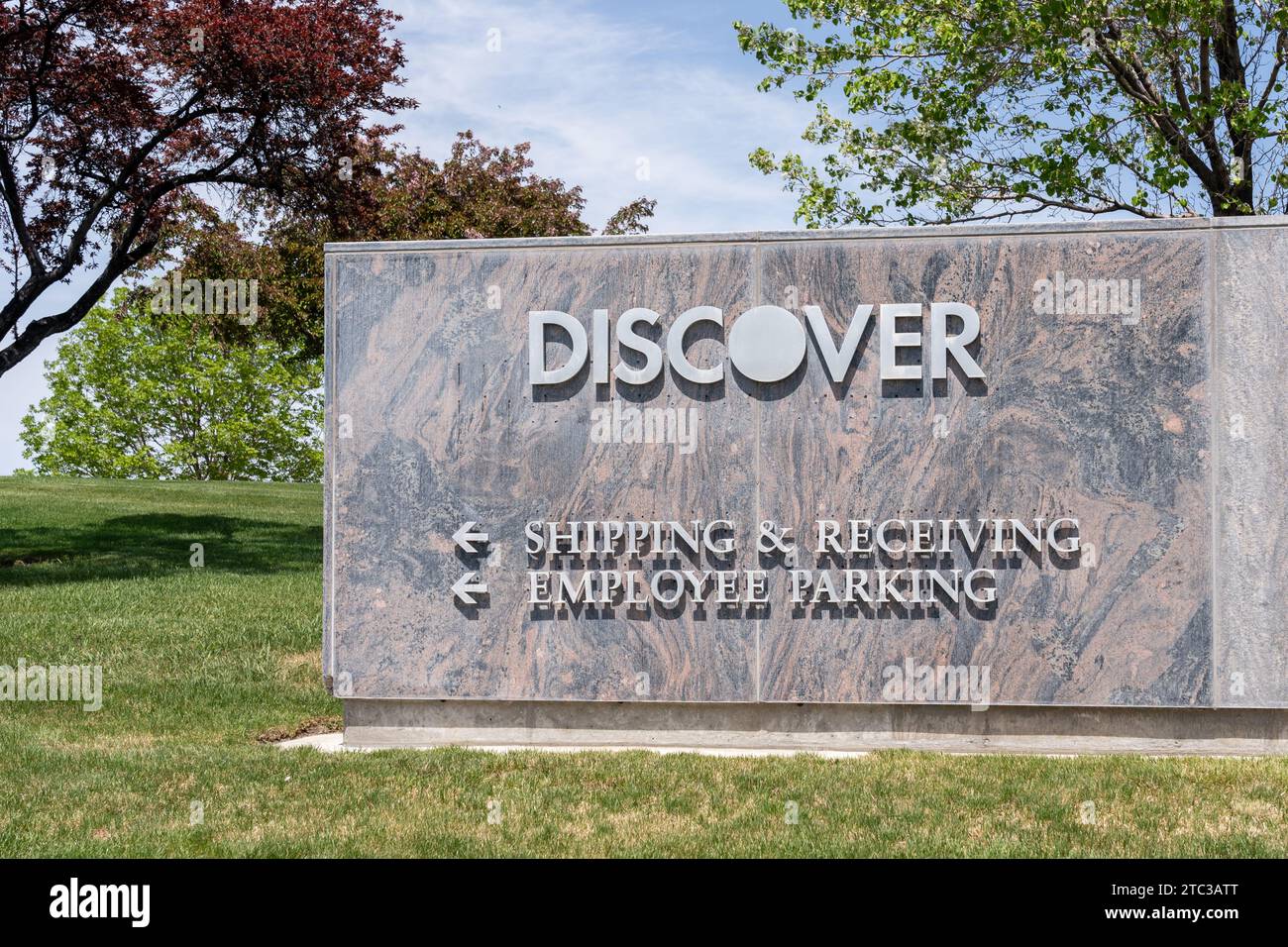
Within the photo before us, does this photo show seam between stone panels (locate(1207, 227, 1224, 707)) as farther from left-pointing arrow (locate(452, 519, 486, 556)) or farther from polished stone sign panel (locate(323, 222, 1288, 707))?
left-pointing arrow (locate(452, 519, 486, 556))

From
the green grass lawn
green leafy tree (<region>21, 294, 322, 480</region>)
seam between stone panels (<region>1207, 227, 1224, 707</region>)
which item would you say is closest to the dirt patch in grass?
the green grass lawn

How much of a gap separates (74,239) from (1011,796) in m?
17.1

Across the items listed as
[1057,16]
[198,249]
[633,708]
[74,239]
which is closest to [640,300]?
[633,708]

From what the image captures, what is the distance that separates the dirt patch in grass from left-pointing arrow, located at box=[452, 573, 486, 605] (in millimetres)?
1812

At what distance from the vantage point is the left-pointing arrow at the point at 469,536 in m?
8.63

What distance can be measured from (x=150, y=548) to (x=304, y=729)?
39.7ft

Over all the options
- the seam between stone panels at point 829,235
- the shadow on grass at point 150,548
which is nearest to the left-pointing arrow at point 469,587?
the seam between stone panels at point 829,235

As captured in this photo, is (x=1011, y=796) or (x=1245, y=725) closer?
(x=1011, y=796)

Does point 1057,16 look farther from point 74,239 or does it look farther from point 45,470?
point 45,470

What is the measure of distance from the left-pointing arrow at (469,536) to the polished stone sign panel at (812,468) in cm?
3

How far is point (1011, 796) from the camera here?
23.4ft

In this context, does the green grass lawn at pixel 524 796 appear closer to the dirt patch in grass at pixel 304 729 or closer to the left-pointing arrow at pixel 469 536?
the dirt patch in grass at pixel 304 729

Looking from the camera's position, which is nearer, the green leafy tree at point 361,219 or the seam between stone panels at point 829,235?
the seam between stone panels at point 829,235

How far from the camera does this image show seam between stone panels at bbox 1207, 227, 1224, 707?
323 inches
